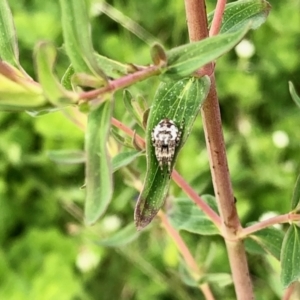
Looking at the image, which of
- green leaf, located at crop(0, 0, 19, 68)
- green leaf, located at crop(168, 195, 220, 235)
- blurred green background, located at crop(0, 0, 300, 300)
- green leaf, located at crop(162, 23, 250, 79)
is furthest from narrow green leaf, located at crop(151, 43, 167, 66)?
blurred green background, located at crop(0, 0, 300, 300)

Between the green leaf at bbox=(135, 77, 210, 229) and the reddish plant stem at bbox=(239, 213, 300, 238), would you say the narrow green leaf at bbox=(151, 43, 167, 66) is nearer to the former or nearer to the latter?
the green leaf at bbox=(135, 77, 210, 229)

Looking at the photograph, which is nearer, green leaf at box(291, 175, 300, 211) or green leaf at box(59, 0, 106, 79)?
green leaf at box(59, 0, 106, 79)

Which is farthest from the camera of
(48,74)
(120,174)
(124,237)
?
(120,174)

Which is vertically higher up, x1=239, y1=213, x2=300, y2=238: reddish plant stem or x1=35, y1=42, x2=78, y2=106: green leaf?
x1=35, y1=42, x2=78, y2=106: green leaf

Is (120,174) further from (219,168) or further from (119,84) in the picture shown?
(119,84)

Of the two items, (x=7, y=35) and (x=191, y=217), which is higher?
(x=7, y=35)

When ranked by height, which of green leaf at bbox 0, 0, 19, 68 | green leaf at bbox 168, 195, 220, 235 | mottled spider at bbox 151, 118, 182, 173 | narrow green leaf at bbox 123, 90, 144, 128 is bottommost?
green leaf at bbox 168, 195, 220, 235

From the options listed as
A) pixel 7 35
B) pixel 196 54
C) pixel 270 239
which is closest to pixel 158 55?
pixel 196 54

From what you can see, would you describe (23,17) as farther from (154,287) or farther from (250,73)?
(154,287)
